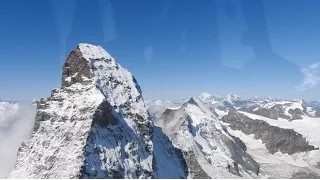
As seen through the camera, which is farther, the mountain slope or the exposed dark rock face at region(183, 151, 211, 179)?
the exposed dark rock face at region(183, 151, 211, 179)

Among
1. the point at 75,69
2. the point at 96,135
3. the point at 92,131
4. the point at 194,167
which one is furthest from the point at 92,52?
the point at 194,167

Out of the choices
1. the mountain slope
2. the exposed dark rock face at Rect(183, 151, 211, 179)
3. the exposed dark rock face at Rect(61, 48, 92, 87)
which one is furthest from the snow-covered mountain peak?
the exposed dark rock face at Rect(183, 151, 211, 179)

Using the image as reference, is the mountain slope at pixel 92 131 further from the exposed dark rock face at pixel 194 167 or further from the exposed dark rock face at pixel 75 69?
the exposed dark rock face at pixel 194 167

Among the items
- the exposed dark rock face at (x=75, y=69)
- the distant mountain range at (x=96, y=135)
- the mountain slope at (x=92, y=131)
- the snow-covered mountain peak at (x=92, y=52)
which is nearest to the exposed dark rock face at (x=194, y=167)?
the distant mountain range at (x=96, y=135)

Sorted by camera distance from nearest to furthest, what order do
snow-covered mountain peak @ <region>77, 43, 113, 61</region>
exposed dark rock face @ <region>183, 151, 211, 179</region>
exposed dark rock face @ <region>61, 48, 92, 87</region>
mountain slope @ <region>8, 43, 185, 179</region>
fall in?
mountain slope @ <region>8, 43, 185, 179</region>, exposed dark rock face @ <region>183, 151, 211, 179</region>, exposed dark rock face @ <region>61, 48, 92, 87</region>, snow-covered mountain peak @ <region>77, 43, 113, 61</region>

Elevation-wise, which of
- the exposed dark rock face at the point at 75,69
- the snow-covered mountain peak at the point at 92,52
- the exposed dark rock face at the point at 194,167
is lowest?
the exposed dark rock face at the point at 194,167

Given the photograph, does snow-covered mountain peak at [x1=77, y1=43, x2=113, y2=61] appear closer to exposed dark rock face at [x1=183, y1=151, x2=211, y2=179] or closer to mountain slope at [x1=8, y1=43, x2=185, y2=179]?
mountain slope at [x1=8, y1=43, x2=185, y2=179]

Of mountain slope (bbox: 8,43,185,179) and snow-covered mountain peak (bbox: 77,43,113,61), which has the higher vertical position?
snow-covered mountain peak (bbox: 77,43,113,61)

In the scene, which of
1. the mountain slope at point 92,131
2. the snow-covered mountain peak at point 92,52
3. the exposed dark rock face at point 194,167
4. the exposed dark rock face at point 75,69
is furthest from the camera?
the snow-covered mountain peak at point 92,52

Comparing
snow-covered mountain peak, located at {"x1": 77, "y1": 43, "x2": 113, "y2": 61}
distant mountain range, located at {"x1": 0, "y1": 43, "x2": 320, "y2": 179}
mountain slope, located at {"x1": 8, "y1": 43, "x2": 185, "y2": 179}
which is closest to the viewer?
mountain slope, located at {"x1": 8, "y1": 43, "x2": 185, "y2": 179}
